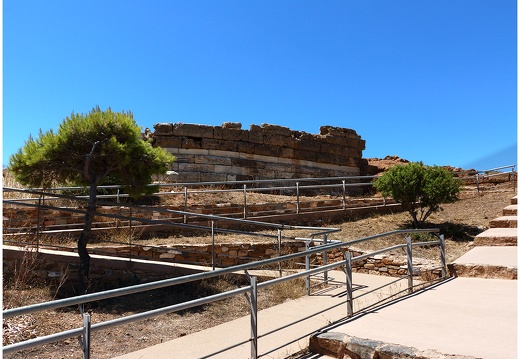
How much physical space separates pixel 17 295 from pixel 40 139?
11.2ft

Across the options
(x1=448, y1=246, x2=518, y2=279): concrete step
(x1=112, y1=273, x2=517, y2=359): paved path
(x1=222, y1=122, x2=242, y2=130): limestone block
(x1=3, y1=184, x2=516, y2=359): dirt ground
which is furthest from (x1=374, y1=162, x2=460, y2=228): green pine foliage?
(x1=222, y1=122, x2=242, y2=130): limestone block

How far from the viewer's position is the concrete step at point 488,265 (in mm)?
6430

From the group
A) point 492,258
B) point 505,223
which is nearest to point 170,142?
point 505,223

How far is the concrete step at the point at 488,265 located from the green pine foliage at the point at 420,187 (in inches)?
181

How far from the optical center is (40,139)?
9.11 m

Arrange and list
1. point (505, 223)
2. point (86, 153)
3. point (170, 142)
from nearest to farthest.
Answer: point (86, 153) → point (505, 223) → point (170, 142)

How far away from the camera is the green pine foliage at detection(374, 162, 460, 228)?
40.1 ft

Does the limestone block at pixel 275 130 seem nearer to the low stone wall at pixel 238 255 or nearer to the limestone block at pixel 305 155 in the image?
the limestone block at pixel 305 155

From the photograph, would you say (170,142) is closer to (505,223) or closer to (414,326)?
(505,223)

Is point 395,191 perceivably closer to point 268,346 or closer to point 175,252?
point 175,252

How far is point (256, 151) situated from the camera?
18.8m

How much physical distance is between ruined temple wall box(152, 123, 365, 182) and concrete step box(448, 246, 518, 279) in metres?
11.8

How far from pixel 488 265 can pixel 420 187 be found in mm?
6123

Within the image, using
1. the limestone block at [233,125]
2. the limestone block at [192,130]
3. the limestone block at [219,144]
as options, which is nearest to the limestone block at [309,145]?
the limestone block at [233,125]
